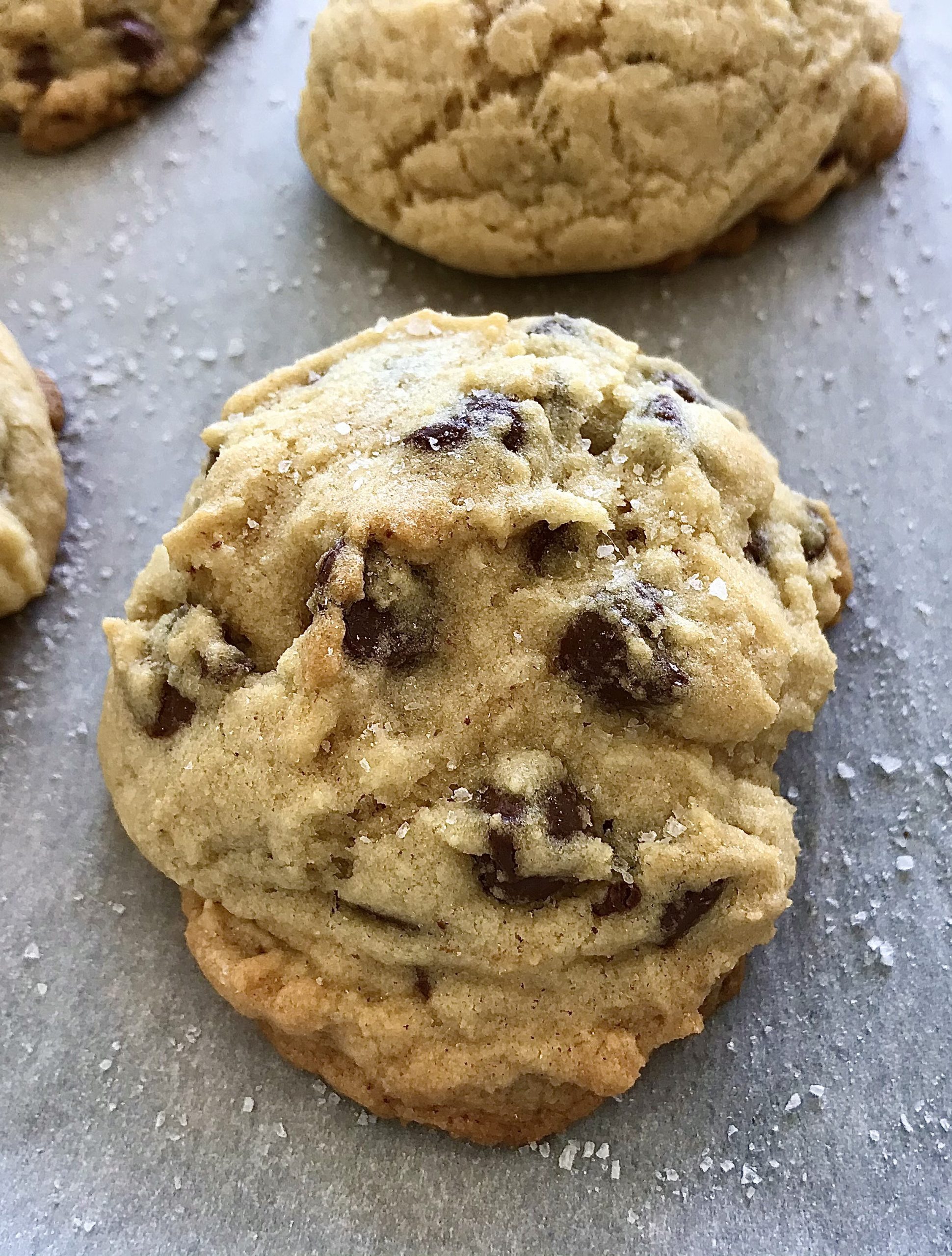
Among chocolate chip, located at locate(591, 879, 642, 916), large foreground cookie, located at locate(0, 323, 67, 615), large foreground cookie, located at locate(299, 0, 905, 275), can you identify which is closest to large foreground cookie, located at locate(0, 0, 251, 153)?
large foreground cookie, located at locate(299, 0, 905, 275)

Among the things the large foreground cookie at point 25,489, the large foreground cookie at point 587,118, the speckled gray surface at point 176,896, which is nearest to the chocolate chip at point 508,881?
the speckled gray surface at point 176,896

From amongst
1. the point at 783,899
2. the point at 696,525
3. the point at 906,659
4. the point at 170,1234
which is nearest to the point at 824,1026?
the point at 783,899

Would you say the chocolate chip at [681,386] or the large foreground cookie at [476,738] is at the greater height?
the chocolate chip at [681,386]

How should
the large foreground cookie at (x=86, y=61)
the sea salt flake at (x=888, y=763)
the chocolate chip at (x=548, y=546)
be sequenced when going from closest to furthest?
the chocolate chip at (x=548, y=546) < the sea salt flake at (x=888, y=763) < the large foreground cookie at (x=86, y=61)

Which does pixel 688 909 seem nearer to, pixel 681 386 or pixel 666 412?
pixel 666 412

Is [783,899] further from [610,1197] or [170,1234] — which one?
[170,1234]

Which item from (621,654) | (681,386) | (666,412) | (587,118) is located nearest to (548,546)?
(621,654)

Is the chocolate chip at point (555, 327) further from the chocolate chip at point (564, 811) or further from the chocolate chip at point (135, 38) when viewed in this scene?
the chocolate chip at point (135, 38)
